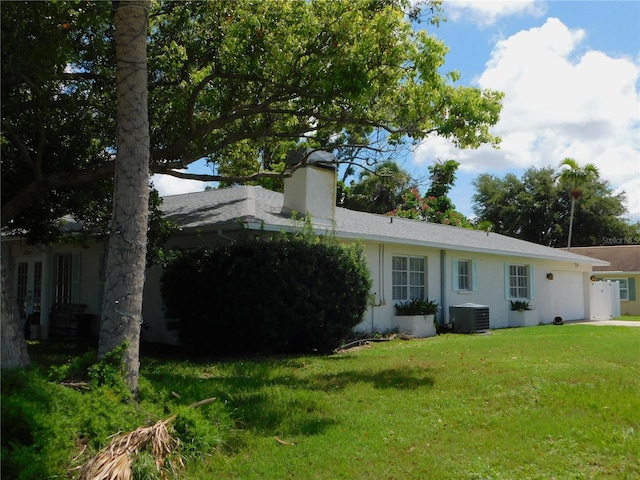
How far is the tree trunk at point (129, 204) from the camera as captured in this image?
6605mm

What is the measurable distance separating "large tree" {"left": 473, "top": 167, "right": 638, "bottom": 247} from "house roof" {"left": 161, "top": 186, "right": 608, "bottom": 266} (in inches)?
981

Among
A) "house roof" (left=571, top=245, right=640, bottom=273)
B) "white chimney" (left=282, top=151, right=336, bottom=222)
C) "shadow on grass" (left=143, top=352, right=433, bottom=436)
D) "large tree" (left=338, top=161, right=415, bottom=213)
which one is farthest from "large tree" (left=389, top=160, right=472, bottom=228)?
"shadow on grass" (left=143, top=352, right=433, bottom=436)

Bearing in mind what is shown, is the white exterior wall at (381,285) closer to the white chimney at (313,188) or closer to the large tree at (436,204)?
the white chimney at (313,188)

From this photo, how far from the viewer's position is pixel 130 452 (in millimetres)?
5188

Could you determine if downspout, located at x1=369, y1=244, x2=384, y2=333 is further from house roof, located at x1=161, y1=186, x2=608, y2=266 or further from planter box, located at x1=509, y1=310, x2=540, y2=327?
planter box, located at x1=509, y1=310, x2=540, y2=327

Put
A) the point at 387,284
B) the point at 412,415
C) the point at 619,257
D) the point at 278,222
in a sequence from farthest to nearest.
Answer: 1. the point at 619,257
2. the point at 387,284
3. the point at 278,222
4. the point at 412,415

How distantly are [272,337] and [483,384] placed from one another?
4499mm

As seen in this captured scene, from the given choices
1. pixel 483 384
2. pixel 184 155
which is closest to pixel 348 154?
pixel 184 155

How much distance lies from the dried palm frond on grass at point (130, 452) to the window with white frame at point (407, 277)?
11852 millimetres

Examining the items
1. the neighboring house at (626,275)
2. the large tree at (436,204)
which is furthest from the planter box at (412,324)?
the neighboring house at (626,275)

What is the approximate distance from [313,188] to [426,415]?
29.9ft

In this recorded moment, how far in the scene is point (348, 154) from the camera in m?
14.7

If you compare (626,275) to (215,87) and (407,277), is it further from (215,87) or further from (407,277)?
(215,87)

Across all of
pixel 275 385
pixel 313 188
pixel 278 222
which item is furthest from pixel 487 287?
pixel 275 385
